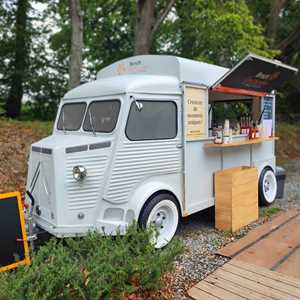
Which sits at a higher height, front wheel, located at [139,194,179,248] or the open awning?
the open awning

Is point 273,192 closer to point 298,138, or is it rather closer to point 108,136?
point 108,136

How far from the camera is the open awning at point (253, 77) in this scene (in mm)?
4734

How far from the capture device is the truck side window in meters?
3.97

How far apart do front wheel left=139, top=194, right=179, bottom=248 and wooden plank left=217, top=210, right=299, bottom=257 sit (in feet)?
2.33

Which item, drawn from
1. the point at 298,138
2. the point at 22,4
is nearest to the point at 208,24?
the point at 22,4

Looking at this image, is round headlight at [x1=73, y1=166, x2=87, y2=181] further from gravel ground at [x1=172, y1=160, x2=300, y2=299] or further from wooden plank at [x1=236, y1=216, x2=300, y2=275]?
wooden plank at [x1=236, y1=216, x2=300, y2=275]

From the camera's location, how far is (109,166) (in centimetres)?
377

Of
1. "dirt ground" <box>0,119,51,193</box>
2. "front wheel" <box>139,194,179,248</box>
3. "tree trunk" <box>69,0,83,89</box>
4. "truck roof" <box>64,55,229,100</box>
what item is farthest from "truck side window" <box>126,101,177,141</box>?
"tree trunk" <box>69,0,83,89</box>

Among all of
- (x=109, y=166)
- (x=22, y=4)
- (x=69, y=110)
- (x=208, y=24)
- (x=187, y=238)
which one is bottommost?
(x=187, y=238)

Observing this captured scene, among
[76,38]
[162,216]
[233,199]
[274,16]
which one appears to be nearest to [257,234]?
[233,199]

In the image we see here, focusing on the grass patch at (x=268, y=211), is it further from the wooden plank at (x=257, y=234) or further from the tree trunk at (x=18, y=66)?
the tree trunk at (x=18, y=66)

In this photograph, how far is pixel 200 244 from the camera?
14.0 ft

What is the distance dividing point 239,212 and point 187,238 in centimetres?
90

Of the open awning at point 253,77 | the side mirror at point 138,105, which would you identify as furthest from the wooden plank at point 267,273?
the open awning at point 253,77
